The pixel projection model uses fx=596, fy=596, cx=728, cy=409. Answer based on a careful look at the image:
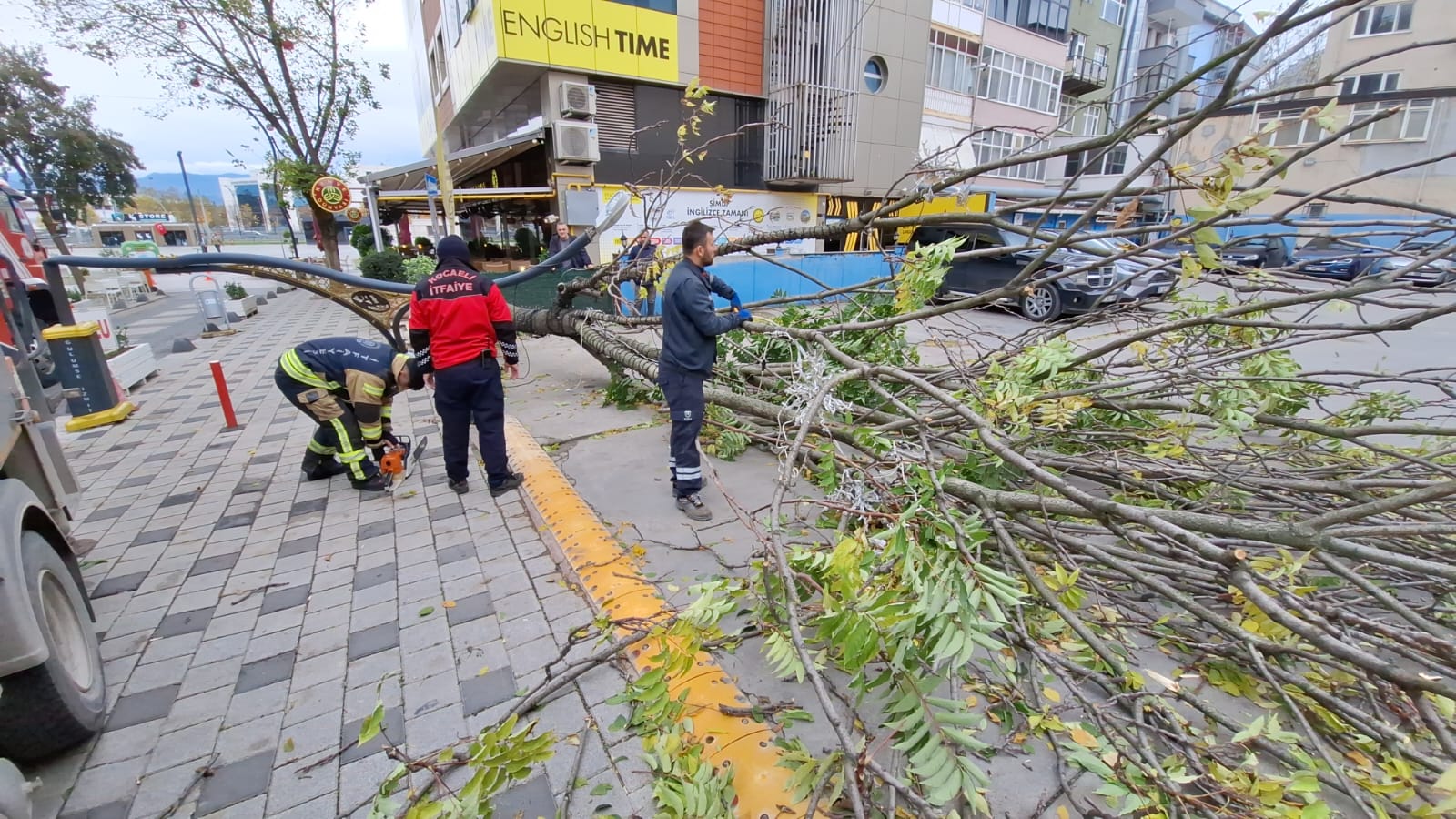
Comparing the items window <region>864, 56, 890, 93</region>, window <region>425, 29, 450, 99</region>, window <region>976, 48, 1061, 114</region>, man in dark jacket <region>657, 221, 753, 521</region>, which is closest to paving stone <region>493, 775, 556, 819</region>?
man in dark jacket <region>657, 221, 753, 521</region>

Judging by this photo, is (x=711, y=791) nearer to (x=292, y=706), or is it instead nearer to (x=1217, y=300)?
(x=292, y=706)

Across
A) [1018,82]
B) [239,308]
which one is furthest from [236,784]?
[1018,82]

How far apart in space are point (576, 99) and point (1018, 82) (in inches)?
771

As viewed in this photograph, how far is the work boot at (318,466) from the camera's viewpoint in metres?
4.53

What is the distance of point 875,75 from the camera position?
18.4 m

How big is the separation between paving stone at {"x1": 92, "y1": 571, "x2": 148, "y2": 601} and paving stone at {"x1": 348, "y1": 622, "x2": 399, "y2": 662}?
4.87 ft

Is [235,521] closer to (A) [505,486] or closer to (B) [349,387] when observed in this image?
(B) [349,387]

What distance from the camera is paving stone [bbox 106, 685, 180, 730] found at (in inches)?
93.0

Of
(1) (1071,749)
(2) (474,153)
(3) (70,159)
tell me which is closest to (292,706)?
(1) (1071,749)

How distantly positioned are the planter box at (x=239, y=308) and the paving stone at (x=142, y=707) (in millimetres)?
11824

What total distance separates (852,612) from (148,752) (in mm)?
2657

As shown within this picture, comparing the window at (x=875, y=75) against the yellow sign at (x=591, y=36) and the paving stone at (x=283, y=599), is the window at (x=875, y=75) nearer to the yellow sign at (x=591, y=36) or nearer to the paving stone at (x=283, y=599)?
the yellow sign at (x=591, y=36)

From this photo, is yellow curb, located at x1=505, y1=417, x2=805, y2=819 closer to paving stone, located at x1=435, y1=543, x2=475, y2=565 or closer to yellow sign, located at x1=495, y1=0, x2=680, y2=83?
paving stone, located at x1=435, y1=543, x2=475, y2=565

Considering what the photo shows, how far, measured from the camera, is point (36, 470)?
272 cm
